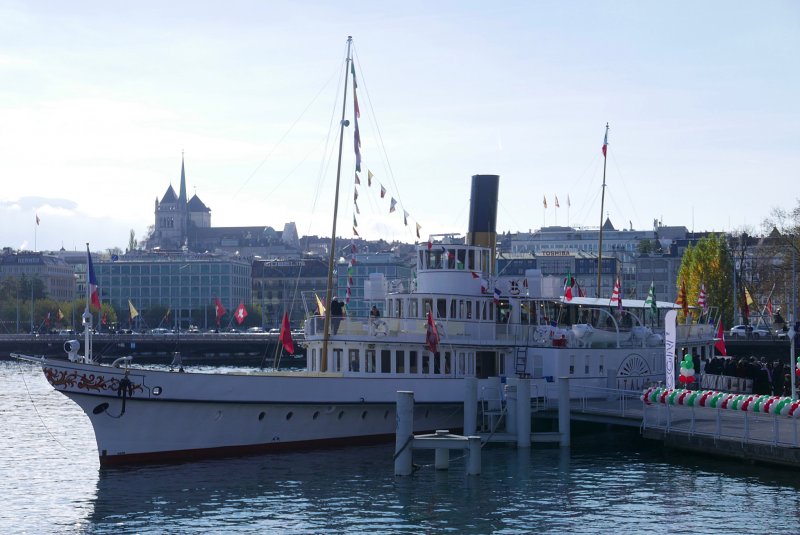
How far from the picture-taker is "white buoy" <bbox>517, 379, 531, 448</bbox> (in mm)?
43562

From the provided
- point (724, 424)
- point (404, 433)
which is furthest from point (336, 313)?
point (724, 424)

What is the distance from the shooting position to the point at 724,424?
139 ft

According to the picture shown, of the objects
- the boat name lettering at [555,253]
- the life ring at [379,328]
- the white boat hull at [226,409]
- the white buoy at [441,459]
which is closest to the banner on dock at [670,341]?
the white boat hull at [226,409]

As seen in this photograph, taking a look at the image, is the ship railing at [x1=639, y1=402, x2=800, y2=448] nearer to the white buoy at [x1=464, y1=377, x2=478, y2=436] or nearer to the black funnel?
the white buoy at [x1=464, y1=377, x2=478, y2=436]

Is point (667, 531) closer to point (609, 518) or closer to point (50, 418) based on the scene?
point (609, 518)

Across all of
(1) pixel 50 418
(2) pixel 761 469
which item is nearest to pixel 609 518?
(2) pixel 761 469

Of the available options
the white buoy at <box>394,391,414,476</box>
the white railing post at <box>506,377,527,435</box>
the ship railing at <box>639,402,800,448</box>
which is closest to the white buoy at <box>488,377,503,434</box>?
the white railing post at <box>506,377,527,435</box>

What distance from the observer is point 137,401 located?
40.9m

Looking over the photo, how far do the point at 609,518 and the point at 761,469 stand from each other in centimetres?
811

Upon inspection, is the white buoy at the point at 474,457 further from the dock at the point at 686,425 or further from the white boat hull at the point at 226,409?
the white boat hull at the point at 226,409

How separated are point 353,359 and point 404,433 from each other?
8563 millimetres

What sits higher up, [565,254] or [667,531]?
[565,254]

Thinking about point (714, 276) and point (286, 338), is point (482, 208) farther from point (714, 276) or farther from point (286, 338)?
point (714, 276)

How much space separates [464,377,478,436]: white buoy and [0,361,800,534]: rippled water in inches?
49.9
